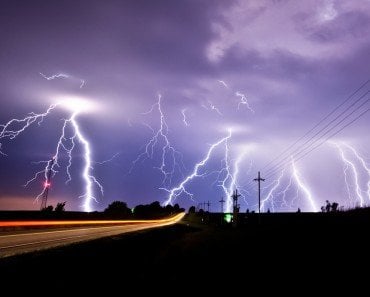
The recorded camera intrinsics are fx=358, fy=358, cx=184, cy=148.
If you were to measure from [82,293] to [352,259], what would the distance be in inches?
358

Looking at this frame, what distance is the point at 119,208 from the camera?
4333 inches

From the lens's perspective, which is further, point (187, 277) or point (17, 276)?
point (187, 277)

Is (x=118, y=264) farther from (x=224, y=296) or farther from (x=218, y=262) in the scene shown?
(x=224, y=296)

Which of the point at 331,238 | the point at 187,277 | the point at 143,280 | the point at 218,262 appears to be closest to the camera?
the point at 143,280

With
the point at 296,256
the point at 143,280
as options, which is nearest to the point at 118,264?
the point at 143,280

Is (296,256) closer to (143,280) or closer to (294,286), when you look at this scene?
(294,286)

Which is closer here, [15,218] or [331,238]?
[331,238]

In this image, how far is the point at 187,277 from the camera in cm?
985

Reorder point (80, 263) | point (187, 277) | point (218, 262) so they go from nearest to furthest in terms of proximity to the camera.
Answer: point (187, 277)
point (80, 263)
point (218, 262)

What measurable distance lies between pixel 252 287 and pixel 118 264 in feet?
17.0

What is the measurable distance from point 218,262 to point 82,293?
679 cm

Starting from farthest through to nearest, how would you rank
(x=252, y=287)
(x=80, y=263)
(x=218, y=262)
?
(x=218, y=262)
(x=80, y=263)
(x=252, y=287)

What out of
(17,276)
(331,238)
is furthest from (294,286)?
(331,238)

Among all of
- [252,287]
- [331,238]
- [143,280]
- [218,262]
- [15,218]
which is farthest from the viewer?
[15,218]
